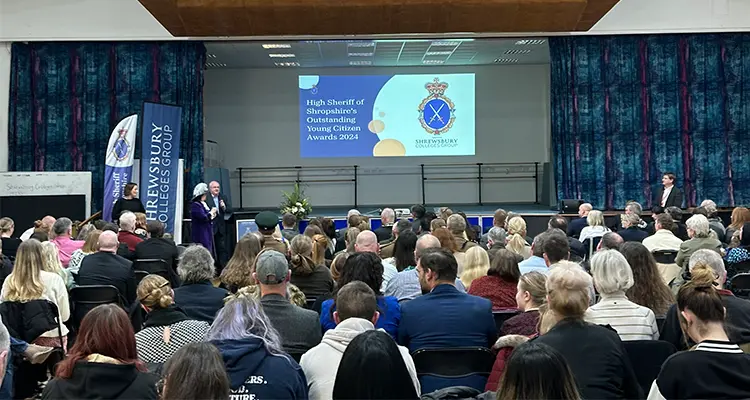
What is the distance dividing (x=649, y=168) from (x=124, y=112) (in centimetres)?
971

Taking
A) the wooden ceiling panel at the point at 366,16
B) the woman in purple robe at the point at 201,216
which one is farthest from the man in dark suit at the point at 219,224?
the wooden ceiling panel at the point at 366,16

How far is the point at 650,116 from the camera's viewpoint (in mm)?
14062

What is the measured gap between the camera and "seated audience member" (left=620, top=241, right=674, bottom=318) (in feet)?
14.2

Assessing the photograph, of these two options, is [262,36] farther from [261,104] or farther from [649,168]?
[649,168]

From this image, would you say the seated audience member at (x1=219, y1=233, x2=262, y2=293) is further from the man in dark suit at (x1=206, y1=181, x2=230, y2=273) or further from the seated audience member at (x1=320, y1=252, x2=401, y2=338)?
the man in dark suit at (x1=206, y1=181, x2=230, y2=273)

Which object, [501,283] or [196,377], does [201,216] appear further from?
[196,377]

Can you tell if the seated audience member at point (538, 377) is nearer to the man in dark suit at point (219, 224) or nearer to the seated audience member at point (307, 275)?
the seated audience member at point (307, 275)

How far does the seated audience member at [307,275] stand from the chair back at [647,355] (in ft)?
7.84

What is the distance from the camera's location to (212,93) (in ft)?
59.7

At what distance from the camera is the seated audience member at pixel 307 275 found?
17.3ft

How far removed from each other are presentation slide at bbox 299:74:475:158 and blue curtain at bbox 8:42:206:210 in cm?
330

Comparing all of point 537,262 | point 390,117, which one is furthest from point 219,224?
point 537,262

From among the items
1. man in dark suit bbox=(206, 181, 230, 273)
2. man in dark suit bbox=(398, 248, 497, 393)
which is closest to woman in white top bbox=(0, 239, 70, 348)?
man in dark suit bbox=(398, 248, 497, 393)

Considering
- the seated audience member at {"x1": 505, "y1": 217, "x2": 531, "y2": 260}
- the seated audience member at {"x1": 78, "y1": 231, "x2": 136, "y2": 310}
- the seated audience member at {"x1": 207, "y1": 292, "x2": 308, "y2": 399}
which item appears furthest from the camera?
the seated audience member at {"x1": 505, "y1": 217, "x2": 531, "y2": 260}
